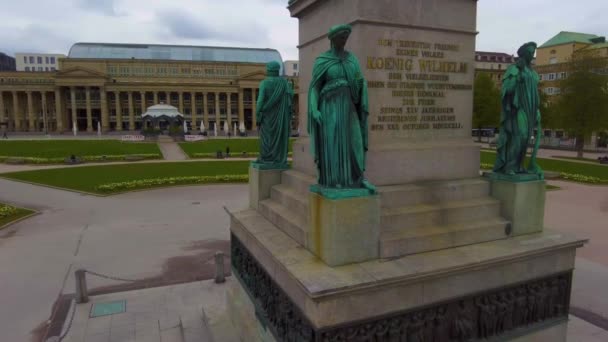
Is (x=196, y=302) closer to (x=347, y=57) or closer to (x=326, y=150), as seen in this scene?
(x=326, y=150)

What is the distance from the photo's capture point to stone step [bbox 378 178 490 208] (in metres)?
5.80

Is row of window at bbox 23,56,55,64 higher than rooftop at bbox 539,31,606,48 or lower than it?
higher

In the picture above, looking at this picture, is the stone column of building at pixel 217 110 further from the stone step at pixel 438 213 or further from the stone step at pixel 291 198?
the stone step at pixel 438 213

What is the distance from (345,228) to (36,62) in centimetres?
16826

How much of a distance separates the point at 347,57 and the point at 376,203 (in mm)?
1862

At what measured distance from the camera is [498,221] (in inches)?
243

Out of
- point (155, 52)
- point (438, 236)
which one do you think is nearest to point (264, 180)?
point (438, 236)

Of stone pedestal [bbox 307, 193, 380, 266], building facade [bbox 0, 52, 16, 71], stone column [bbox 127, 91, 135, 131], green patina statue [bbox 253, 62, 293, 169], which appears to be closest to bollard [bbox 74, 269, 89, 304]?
green patina statue [bbox 253, 62, 293, 169]

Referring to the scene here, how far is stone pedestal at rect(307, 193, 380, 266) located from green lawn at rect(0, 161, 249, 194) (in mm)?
21012

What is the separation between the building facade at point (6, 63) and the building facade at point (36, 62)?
6.46ft

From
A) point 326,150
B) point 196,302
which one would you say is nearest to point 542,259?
point 326,150

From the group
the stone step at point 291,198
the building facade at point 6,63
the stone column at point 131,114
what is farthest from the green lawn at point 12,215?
the building facade at point 6,63

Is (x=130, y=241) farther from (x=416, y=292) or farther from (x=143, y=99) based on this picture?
(x=143, y=99)

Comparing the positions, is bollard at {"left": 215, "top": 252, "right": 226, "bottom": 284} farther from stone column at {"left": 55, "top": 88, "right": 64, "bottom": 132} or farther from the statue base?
stone column at {"left": 55, "top": 88, "right": 64, "bottom": 132}
